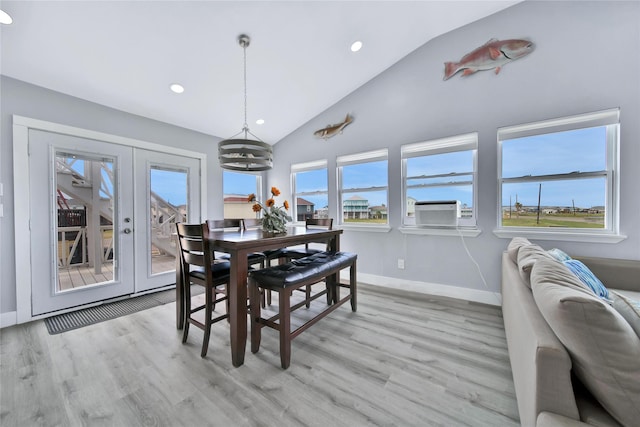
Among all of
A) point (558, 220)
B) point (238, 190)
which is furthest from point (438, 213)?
point (238, 190)

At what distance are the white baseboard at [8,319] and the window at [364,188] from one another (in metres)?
3.73

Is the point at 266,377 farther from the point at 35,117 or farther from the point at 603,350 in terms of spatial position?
the point at 35,117

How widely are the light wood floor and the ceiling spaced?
2482 mm

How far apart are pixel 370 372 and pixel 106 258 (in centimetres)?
319

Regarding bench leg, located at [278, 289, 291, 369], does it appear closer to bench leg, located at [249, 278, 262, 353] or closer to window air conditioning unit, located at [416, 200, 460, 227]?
bench leg, located at [249, 278, 262, 353]

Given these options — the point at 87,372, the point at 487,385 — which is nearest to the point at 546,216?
the point at 487,385

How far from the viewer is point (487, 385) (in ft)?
4.78

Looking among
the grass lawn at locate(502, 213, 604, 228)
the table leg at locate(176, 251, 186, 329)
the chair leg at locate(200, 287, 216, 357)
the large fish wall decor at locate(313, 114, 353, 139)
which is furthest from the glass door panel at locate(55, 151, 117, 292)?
the grass lawn at locate(502, 213, 604, 228)

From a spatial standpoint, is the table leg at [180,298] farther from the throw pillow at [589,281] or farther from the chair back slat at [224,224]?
the throw pillow at [589,281]

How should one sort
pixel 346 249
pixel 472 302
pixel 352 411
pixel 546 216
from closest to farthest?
pixel 352 411, pixel 546 216, pixel 472 302, pixel 346 249

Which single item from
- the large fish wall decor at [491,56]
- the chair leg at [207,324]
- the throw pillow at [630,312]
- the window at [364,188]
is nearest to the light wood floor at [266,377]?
the chair leg at [207,324]

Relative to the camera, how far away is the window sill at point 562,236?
2094 mm

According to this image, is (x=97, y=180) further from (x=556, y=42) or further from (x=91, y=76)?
(x=556, y=42)

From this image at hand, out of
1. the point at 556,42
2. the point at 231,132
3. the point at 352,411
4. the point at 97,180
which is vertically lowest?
the point at 352,411
